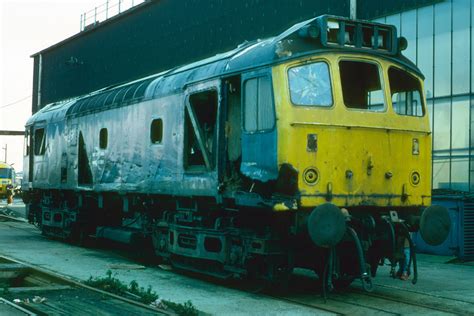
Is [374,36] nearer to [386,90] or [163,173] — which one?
[386,90]

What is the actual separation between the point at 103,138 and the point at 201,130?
4.83m

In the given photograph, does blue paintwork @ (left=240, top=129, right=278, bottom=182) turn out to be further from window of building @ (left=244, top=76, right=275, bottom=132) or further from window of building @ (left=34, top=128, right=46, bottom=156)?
window of building @ (left=34, top=128, right=46, bottom=156)

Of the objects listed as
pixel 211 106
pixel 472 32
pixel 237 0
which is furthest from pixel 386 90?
pixel 237 0

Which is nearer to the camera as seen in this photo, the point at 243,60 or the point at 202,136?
the point at 243,60

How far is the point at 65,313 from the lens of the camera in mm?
8203

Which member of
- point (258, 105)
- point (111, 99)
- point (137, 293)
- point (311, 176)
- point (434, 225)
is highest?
point (111, 99)

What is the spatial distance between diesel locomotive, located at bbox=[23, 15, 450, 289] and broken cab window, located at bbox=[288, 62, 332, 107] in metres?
0.02

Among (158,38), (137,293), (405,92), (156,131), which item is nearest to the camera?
(137,293)

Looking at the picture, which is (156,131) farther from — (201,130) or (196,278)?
(196,278)

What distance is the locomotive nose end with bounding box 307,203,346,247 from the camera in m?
8.91

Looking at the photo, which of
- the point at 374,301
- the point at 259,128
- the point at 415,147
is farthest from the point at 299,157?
the point at 374,301

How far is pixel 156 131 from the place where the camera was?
13.1 m

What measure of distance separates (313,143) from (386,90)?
169 centimetres

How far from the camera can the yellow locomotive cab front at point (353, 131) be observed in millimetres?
9414
